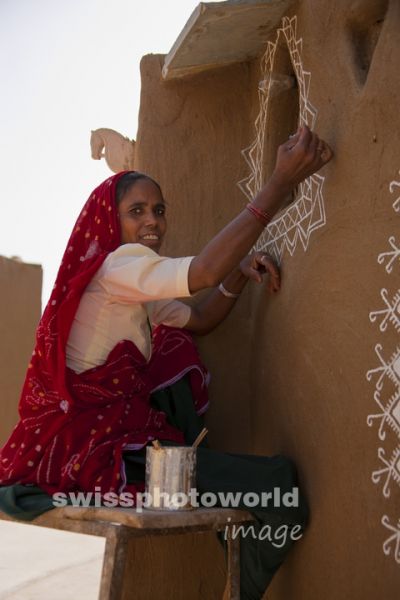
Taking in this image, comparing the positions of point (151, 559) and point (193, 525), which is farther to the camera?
point (151, 559)

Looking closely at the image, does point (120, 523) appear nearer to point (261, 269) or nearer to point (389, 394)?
point (389, 394)

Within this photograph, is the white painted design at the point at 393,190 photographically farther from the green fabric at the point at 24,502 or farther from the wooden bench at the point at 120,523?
the green fabric at the point at 24,502

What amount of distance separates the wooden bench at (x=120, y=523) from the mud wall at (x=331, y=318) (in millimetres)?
344

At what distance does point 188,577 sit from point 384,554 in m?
1.42

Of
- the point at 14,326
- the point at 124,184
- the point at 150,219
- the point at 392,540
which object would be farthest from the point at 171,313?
the point at 14,326

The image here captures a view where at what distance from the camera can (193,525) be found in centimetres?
250

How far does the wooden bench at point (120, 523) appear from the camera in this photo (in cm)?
236

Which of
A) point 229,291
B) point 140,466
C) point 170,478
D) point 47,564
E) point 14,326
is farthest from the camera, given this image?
point 14,326

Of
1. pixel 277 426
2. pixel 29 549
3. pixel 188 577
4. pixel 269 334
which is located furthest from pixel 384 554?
pixel 29 549

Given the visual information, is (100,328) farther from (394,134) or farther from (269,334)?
(394,134)

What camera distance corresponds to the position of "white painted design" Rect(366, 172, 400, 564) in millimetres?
2273

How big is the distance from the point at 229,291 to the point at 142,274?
0.60 metres

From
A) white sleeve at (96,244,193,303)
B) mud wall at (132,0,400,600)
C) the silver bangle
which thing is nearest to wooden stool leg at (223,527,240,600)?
mud wall at (132,0,400,600)

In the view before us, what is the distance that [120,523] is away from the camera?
2.40 metres
